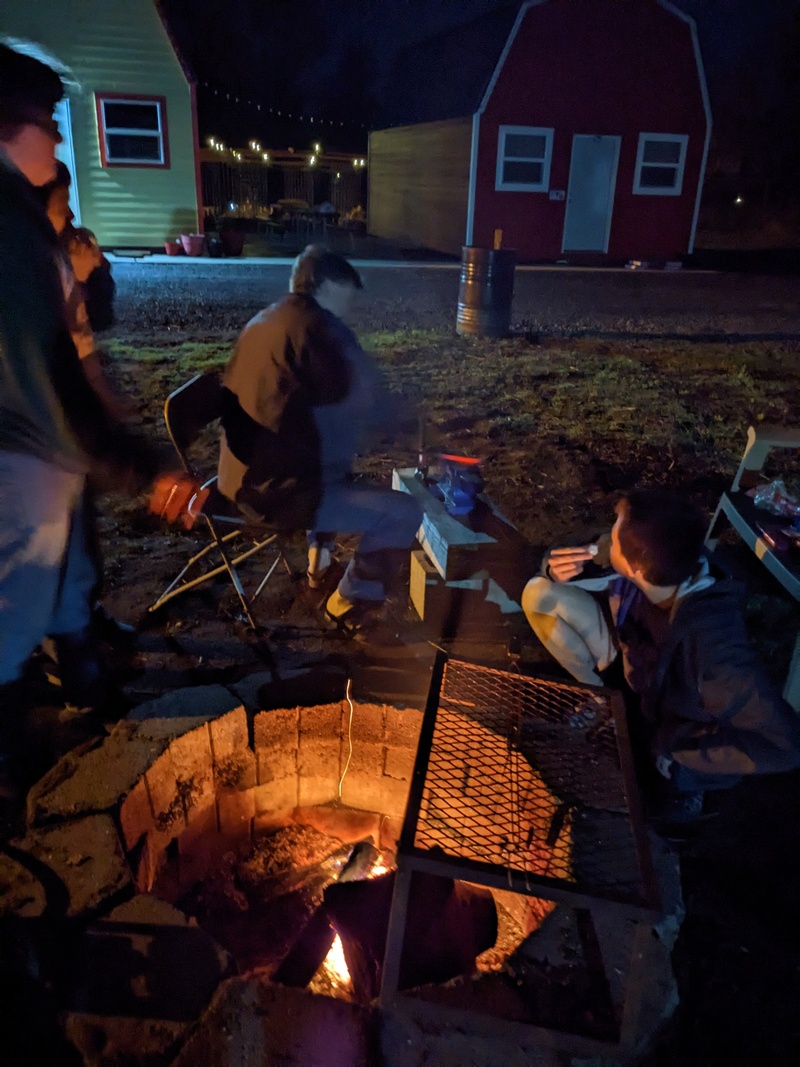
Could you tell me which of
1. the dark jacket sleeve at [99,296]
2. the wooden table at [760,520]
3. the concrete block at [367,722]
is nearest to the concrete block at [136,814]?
the concrete block at [367,722]

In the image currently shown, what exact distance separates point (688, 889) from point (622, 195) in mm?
17504

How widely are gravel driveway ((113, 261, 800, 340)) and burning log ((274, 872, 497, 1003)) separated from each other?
26.3ft

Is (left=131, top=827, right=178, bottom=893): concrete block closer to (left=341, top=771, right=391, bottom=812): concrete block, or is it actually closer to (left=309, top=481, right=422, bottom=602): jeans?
(left=341, top=771, right=391, bottom=812): concrete block

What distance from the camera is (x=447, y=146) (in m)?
18.0

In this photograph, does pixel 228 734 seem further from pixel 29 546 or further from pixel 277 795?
pixel 29 546

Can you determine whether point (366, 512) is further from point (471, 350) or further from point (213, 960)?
point (471, 350)

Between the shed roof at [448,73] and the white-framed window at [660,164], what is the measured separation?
3689mm

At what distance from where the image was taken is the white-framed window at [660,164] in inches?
682

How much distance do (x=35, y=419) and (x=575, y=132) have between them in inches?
682

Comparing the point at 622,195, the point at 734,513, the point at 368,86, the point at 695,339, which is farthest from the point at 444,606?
the point at 368,86

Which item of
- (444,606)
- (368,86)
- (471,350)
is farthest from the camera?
(368,86)

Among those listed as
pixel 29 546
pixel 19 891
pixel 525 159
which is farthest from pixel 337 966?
pixel 525 159

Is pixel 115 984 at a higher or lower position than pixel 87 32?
lower

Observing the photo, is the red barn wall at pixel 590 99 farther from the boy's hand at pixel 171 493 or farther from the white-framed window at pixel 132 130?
the boy's hand at pixel 171 493
